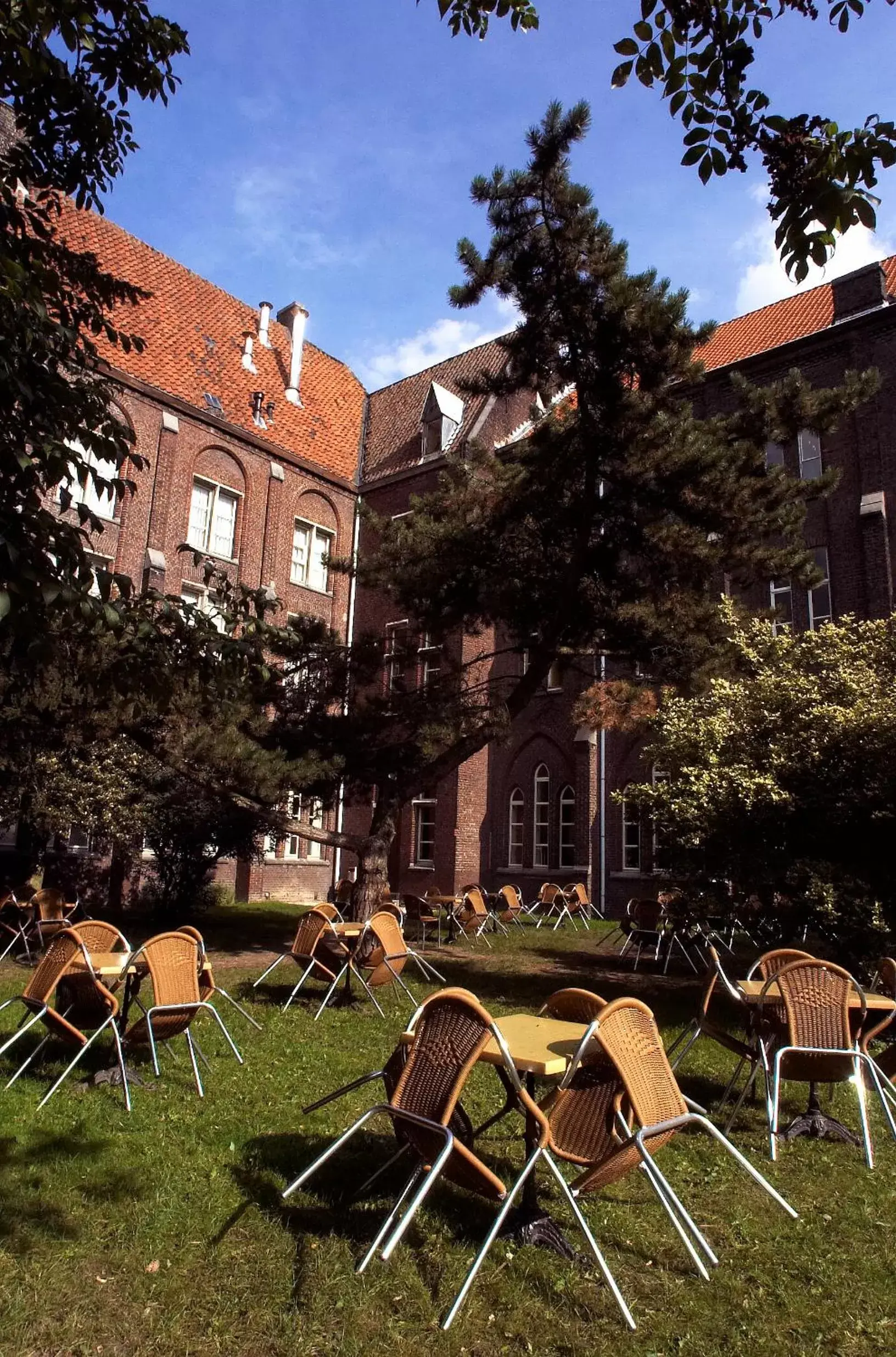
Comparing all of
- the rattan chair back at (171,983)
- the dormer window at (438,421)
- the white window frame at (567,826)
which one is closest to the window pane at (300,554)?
the dormer window at (438,421)

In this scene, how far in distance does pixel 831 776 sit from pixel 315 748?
6.98 metres

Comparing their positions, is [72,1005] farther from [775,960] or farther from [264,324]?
[264,324]

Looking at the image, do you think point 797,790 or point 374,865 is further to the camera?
point 374,865

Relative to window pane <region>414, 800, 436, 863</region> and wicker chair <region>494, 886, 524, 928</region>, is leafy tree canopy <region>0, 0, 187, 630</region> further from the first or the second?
window pane <region>414, 800, 436, 863</region>

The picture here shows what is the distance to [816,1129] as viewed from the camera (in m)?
5.49

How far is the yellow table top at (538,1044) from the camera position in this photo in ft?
12.0

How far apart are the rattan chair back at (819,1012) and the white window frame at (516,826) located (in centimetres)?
1989

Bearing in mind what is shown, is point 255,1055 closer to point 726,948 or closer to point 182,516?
point 726,948

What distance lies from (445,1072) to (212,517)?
22.8m

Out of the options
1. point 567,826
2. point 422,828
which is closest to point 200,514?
point 422,828

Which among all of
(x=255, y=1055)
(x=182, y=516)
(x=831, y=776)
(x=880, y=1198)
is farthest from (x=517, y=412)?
(x=880, y=1198)

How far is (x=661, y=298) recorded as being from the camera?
10703mm

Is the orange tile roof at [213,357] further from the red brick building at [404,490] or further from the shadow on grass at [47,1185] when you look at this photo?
the shadow on grass at [47,1185]

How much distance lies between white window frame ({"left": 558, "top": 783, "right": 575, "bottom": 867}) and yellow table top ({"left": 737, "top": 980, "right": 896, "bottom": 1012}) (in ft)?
58.9
